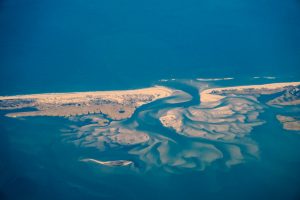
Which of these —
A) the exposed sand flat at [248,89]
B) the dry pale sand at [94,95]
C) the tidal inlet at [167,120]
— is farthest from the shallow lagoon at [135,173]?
the exposed sand flat at [248,89]

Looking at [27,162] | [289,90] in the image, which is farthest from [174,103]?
[27,162]

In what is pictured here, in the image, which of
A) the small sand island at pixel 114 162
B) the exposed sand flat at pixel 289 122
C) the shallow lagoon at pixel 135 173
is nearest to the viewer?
the shallow lagoon at pixel 135 173

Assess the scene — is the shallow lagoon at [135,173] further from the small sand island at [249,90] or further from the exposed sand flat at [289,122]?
the small sand island at [249,90]

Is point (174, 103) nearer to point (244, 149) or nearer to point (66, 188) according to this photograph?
point (244, 149)

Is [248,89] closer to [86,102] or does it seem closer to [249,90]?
[249,90]

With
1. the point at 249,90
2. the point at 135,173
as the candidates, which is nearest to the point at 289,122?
the point at 249,90

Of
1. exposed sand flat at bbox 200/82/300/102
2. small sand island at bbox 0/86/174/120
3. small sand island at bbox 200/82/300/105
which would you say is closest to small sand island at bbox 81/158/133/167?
small sand island at bbox 0/86/174/120

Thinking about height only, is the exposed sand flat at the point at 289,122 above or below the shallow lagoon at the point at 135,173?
above

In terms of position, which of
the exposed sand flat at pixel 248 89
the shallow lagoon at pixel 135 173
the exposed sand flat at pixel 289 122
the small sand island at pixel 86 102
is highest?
the exposed sand flat at pixel 248 89
